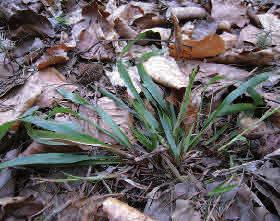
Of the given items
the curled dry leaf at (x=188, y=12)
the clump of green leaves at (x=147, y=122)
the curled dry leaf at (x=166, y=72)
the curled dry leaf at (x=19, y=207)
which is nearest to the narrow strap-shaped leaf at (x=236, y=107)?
the clump of green leaves at (x=147, y=122)

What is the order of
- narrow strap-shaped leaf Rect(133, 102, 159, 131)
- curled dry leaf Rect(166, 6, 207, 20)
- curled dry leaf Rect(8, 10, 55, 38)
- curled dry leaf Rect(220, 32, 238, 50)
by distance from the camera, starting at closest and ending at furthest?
narrow strap-shaped leaf Rect(133, 102, 159, 131) < curled dry leaf Rect(220, 32, 238, 50) < curled dry leaf Rect(8, 10, 55, 38) < curled dry leaf Rect(166, 6, 207, 20)

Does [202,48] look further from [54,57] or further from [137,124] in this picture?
[54,57]

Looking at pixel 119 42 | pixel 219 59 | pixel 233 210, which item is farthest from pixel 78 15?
pixel 233 210

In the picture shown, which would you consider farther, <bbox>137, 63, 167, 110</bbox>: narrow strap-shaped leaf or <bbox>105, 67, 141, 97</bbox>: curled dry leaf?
<bbox>105, 67, 141, 97</bbox>: curled dry leaf

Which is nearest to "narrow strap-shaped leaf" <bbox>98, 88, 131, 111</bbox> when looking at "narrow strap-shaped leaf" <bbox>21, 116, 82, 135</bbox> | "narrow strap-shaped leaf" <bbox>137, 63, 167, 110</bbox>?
"narrow strap-shaped leaf" <bbox>137, 63, 167, 110</bbox>

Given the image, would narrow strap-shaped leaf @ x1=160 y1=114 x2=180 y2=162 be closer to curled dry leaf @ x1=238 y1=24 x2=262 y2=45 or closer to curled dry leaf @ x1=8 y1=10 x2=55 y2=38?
curled dry leaf @ x1=238 y1=24 x2=262 y2=45

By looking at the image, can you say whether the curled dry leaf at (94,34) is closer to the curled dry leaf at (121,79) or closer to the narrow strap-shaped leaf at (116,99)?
the curled dry leaf at (121,79)
